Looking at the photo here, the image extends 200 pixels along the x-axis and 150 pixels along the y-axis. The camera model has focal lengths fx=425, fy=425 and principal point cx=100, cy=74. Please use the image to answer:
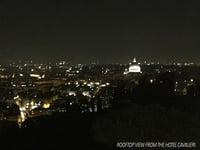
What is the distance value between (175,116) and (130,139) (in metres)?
1.20

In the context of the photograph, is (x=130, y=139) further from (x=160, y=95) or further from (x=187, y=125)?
(x=160, y=95)

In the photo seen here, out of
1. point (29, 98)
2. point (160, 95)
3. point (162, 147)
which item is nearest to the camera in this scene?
point (162, 147)

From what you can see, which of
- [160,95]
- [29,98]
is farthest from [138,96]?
[29,98]

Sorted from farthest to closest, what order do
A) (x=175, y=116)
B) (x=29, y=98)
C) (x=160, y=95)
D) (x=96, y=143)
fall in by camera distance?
(x=29, y=98)
(x=160, y=95)
(x=175, y=116)
(x=96, y=143)

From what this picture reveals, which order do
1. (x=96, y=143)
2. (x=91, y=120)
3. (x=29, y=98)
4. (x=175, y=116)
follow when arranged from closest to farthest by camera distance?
(x=96, y=143) → (x=175, y=116) → (x=91, y=120) → (x=29, y=98)

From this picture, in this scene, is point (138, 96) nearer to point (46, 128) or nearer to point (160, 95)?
point (160, 95)

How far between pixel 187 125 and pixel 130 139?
3.71 feet

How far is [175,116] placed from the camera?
7.82 m

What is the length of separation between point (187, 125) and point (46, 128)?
9.58ft

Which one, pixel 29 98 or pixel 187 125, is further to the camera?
pixel 29 98

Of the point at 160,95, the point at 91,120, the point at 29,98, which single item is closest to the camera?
the point at 91,120

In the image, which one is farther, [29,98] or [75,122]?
[29,98]

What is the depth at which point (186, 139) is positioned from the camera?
709 centimetres

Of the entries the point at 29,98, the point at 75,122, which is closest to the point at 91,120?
the point at 75,122
